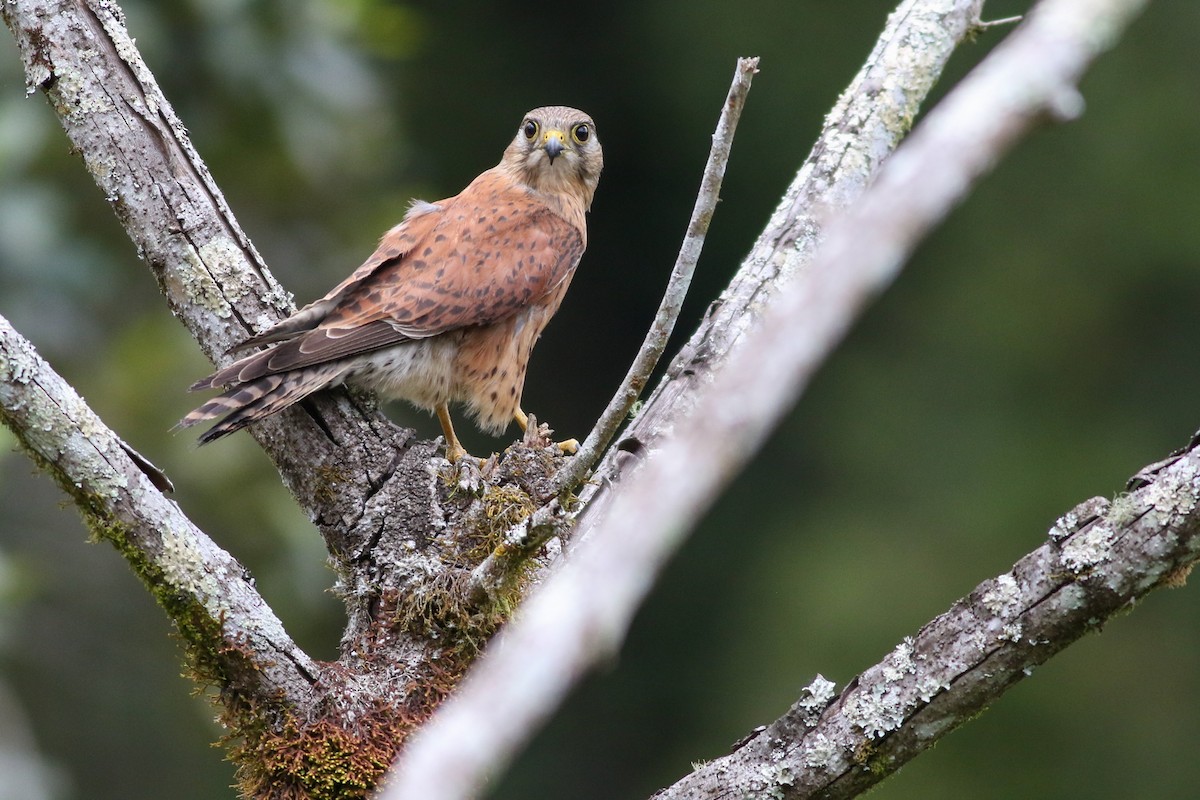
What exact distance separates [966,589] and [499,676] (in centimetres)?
791

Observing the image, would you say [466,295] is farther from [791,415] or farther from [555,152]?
[791,415]

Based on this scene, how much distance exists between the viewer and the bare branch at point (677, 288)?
75.0 inches

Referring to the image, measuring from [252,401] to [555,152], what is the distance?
1687 mm

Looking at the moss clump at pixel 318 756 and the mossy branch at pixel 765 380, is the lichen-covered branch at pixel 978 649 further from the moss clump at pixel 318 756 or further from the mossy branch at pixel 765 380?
the mossy branch at pixel 765 380

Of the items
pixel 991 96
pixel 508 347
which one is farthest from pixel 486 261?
pixel 991 96

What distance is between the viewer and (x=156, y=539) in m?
2.16

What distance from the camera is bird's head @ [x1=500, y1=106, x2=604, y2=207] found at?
413 cm

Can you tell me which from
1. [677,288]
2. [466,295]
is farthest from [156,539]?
[466,295]

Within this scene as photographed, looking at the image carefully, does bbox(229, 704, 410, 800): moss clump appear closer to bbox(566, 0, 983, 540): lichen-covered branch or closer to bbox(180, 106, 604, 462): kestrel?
bbox(566, 0, 983, 540): lichen-covered branch

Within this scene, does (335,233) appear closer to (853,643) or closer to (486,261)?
(486,261)

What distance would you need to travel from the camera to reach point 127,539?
2139mm

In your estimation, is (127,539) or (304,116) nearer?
(127,539)

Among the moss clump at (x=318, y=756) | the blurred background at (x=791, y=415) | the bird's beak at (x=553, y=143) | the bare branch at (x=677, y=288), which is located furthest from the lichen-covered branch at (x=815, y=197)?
the blurred background at (x=791, y=415)

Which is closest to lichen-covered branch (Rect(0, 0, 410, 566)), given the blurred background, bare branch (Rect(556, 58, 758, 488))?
bare branch (Rect(556, 58, 758, 488))
